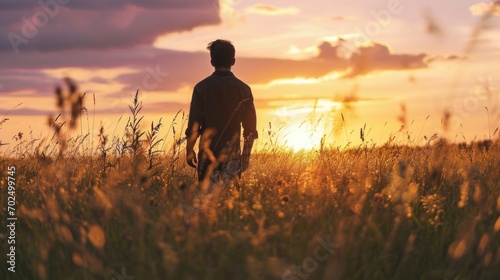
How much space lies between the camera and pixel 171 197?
5938 mm

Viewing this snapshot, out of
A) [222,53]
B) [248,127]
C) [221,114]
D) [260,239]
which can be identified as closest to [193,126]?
[221,114]

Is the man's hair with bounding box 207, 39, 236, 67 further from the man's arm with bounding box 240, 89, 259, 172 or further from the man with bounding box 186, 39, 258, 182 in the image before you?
the man's arm with bounding box 240, 89, 259, 172

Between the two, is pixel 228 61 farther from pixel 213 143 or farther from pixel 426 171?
pixel 426 171

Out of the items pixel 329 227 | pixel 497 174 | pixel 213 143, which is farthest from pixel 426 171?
pixel 329 227

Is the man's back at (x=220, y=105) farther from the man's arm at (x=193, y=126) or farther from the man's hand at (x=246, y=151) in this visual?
the man's hand at (x=246, y=151)

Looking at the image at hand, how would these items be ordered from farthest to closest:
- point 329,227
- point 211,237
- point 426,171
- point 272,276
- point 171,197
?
point 426,171, point 171,197, point 329,227, point 211,237, point 272,276

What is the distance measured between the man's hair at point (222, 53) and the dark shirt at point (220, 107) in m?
0.11

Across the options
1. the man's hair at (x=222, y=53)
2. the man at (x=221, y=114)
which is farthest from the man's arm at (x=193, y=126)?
the man's hair at (x=222, y=53)

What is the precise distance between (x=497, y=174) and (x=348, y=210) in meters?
2.96

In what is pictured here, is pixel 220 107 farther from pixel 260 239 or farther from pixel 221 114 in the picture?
pixel 260 239

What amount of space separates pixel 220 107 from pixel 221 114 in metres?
0.08

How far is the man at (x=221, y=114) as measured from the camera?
6719 mm

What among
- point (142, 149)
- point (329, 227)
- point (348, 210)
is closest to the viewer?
point (329, 227)

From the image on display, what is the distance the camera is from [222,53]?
679 centimetres
